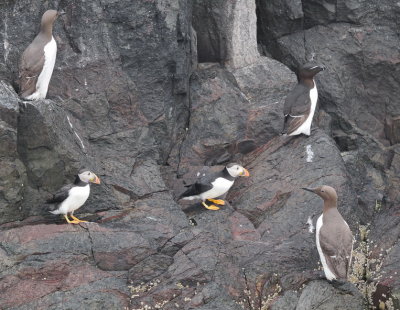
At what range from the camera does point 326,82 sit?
1697cm

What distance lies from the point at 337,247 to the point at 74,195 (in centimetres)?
363

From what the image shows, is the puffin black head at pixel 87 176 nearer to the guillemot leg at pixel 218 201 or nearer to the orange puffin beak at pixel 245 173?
the guillemot leg at pixel 218 201

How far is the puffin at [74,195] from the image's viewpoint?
461 inches

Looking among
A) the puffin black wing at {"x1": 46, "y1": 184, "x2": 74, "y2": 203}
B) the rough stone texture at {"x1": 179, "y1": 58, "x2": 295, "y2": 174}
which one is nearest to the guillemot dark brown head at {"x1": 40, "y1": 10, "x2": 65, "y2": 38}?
the puffin black wing at {"x1": 46, "y1": 184, "x2": 74, "y2": 203}

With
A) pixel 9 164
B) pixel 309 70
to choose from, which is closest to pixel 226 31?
pixel 309 70

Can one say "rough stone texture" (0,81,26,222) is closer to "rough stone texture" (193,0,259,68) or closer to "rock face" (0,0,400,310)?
"rock face" (0,0,400,310)

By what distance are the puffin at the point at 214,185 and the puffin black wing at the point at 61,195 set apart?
2.12 m

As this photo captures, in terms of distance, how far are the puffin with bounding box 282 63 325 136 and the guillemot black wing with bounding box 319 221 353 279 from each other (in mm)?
2882

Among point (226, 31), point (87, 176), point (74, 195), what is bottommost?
point (74, 195)

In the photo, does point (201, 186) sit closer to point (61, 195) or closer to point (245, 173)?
point (245, 173)

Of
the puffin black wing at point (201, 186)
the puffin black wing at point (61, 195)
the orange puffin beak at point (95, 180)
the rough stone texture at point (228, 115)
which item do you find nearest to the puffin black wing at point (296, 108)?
the rough stone texture at point (228, 115)

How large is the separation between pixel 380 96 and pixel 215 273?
764cm

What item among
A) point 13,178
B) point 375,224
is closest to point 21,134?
A: point 13,178

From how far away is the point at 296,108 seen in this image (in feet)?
46.5
